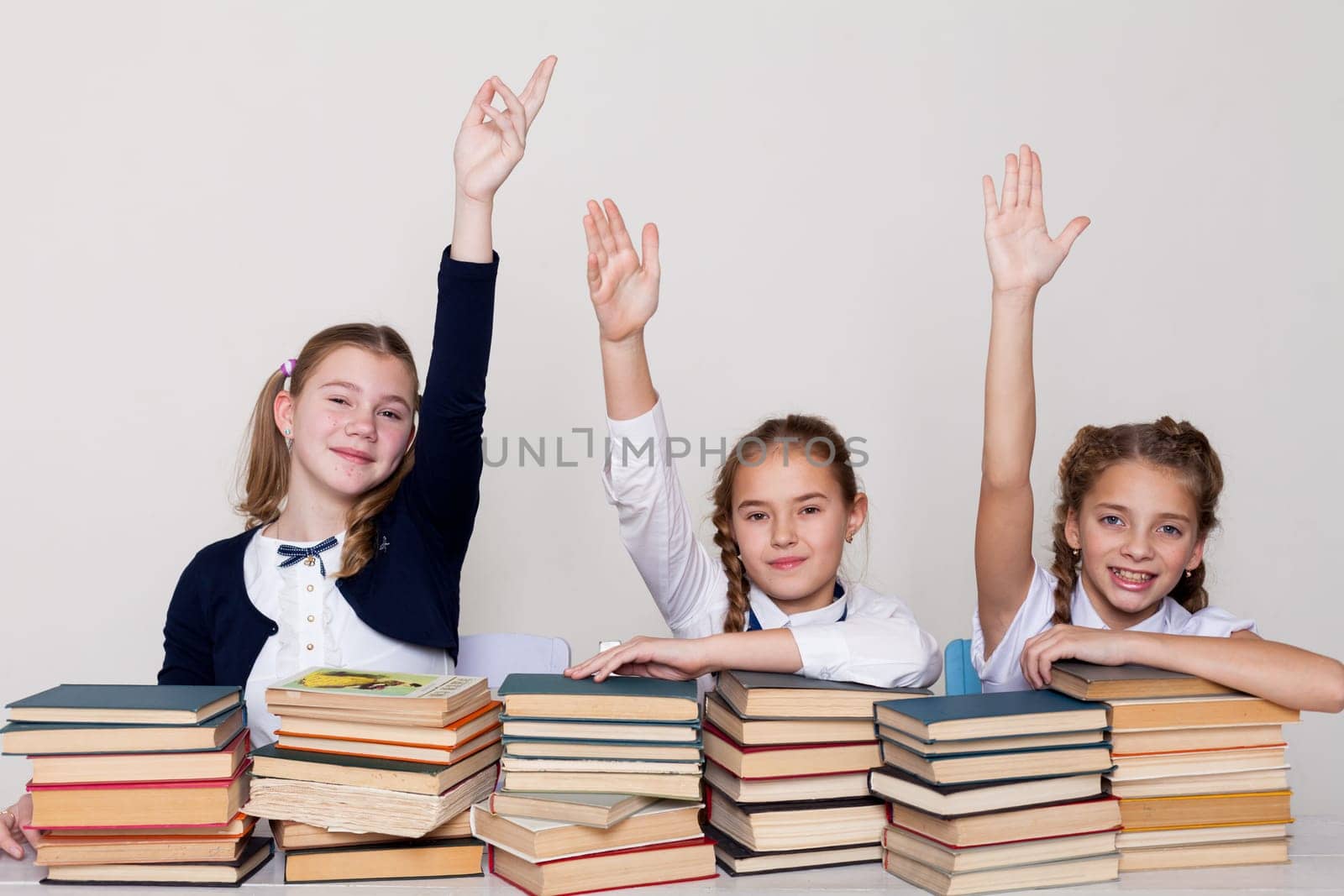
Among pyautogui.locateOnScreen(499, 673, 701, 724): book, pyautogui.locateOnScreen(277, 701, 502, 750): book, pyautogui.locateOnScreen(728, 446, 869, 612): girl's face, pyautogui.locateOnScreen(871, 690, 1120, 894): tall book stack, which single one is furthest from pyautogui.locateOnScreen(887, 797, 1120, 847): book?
pyautogui.locateOnScreen(728, 446, 869, 612): girl's face

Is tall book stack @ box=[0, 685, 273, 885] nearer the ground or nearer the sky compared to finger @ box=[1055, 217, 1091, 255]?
nearer the ground

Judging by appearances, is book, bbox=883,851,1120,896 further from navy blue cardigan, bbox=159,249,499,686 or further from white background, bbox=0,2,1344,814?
white background, bbox=0,2,1344,814

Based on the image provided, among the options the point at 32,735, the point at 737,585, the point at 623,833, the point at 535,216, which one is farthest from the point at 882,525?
the point at 32,735

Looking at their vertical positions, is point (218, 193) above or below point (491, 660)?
above

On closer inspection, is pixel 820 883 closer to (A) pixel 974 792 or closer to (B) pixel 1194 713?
(A) pixel 974 792

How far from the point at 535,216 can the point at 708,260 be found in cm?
54

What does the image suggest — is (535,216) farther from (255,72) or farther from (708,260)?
(255,72)

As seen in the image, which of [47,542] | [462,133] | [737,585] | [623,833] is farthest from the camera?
[47,542]

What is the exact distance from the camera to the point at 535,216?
11.3 ft

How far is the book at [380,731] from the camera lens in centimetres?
152

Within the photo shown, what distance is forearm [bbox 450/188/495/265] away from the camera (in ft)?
7.20

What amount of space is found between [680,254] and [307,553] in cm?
159

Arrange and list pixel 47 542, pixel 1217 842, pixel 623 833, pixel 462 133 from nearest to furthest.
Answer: pixel 623 833, pixel 1217 842, pixel 462 133, pixel 47 542

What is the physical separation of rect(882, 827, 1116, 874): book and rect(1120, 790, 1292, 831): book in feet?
0.17
